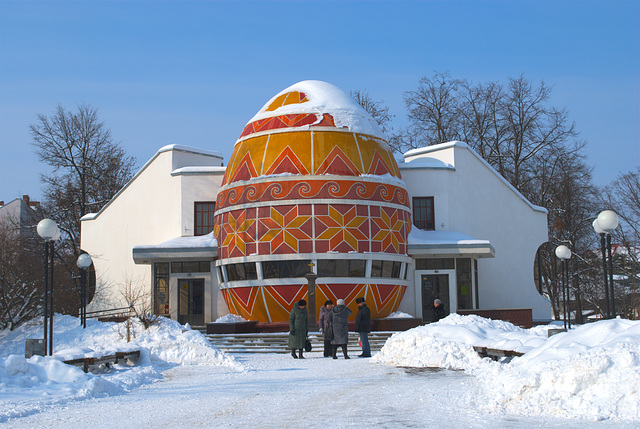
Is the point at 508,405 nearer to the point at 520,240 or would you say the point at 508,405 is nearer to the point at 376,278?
the point at 376,278

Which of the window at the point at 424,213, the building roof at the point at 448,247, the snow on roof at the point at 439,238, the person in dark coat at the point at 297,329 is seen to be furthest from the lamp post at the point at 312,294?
the window at the point at 424,213

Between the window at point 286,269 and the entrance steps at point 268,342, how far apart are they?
3.46 meters

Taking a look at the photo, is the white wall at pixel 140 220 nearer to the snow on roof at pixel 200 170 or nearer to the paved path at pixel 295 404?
the snow on roof at pixel 200 170

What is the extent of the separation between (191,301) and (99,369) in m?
17.3

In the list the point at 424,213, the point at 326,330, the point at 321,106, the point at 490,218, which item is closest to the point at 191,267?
the point at 321,106

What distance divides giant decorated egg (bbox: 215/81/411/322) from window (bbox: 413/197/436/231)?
3.19m

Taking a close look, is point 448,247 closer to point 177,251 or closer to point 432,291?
point 432,291

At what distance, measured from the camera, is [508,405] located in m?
9.22

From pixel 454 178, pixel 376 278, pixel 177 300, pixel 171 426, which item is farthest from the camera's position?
pixel 454 178

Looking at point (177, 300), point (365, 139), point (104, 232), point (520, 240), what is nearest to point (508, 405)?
point (365, 139)

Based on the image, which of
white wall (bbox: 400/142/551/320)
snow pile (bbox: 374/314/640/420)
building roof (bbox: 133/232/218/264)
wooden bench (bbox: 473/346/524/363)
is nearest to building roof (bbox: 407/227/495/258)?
white wall (bbox: 400/142/551/320)

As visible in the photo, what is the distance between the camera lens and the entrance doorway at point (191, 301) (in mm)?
31641

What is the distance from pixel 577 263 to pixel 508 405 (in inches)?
1279

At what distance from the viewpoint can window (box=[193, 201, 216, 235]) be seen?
3322 centimetres
